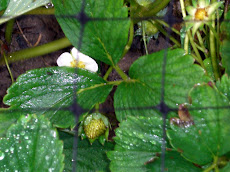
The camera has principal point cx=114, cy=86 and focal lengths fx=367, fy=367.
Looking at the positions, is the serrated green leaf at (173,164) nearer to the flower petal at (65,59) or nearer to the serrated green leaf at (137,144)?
the serrated green leaf at (137,144)

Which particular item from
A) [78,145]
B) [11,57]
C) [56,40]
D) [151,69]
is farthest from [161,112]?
[11,57]

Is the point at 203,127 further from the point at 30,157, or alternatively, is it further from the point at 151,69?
the point at 30,157

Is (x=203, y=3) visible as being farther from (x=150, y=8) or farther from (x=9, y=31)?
(x=9, y=31)

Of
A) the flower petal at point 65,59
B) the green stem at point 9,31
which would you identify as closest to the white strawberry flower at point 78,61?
the flower petal at point 65,59

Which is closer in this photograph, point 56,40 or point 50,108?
point 50,108

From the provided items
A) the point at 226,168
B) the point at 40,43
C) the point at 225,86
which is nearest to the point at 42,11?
the point at 40,43

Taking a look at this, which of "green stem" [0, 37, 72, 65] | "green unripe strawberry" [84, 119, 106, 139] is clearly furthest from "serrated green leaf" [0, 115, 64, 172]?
"green stem" [0, 37, 72, 65]
